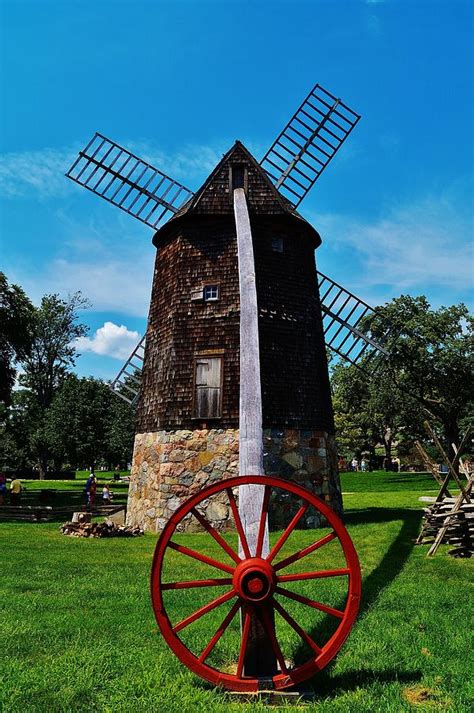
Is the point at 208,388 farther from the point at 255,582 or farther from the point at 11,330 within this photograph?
the point at 11,330

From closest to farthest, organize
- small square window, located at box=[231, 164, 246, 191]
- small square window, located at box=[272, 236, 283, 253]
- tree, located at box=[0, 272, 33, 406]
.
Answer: small square window, located at box=[272, 236, 283, 253], small square window, located at box=[231, 164, 246, 191], tree, located at box=[0, 272, 33, 406]

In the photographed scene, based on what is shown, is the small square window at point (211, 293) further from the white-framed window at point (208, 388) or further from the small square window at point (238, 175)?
the small square window at point (238, 175)

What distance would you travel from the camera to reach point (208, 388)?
1625cm

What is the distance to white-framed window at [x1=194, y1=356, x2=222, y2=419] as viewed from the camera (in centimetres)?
1611

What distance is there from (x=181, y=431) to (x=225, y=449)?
1.41 metres

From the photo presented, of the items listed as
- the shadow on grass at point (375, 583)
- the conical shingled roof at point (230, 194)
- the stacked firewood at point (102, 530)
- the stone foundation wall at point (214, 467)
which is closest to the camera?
the shadow on grass at point (375, 583)

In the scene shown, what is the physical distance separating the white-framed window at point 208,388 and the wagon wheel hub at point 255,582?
439 inches

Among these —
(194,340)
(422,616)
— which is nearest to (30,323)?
(194,340)

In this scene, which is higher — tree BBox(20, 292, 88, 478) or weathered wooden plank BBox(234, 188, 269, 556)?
tree BBox(20, 292, 88, 478)

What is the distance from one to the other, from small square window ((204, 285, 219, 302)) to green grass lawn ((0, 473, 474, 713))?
779 centimetres

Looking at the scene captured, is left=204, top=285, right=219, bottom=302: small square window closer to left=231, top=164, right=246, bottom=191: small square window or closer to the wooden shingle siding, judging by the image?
the wooden shingle siding

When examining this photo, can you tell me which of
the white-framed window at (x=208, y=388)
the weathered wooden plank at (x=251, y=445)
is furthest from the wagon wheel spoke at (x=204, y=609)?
the white-framed window at (x=208, y=388)

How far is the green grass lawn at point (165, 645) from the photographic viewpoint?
4.80 meters

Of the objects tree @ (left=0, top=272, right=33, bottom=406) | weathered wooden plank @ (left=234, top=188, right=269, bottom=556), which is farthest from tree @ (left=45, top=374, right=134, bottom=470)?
weathered wooden plank @ (left=234, top=188, right=269, bottom=556)
